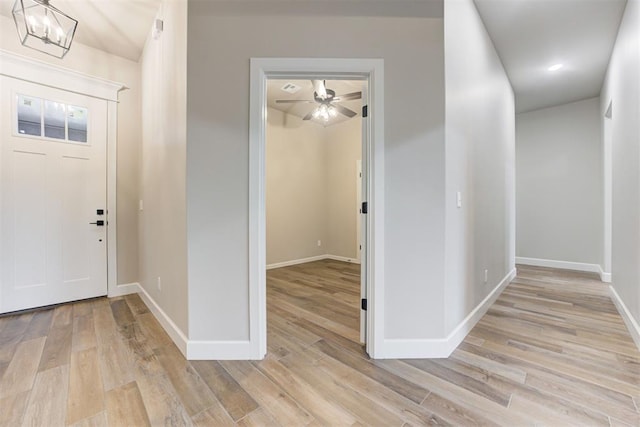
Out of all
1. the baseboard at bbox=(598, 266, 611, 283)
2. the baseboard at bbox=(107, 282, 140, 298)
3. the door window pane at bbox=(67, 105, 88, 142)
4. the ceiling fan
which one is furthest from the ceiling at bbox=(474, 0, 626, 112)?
the baseboard at bbox=(107, 282, 140, 298)

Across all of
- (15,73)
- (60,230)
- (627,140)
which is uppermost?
(15,73)

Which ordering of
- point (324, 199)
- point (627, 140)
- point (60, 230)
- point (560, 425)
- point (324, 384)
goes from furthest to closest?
point (324, 199) < point (60, 230) < point (627, 140) < point (324, 384) < point (560, 425)

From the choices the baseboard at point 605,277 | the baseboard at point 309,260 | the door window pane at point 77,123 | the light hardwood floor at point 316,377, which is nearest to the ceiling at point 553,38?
the baseboard at point 605,277

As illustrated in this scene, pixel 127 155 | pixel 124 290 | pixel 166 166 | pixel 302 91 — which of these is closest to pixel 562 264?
pixel 302 91

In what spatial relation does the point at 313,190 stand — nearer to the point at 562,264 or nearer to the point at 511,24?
the point at 511,24

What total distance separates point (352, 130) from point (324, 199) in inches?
60.8

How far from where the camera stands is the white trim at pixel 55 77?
2.66 m

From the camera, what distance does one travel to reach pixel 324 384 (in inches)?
64.1

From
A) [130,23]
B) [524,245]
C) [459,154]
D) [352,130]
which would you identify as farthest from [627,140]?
A: [130,23]

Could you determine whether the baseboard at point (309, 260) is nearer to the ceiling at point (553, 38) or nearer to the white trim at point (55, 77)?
the white trim at point (55, 77)

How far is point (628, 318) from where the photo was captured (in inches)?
93.9

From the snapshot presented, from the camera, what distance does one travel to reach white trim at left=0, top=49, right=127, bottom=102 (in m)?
2.66

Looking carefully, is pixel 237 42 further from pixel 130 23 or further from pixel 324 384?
pixel 324 384

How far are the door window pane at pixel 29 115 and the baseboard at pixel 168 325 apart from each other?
2.05 metres
